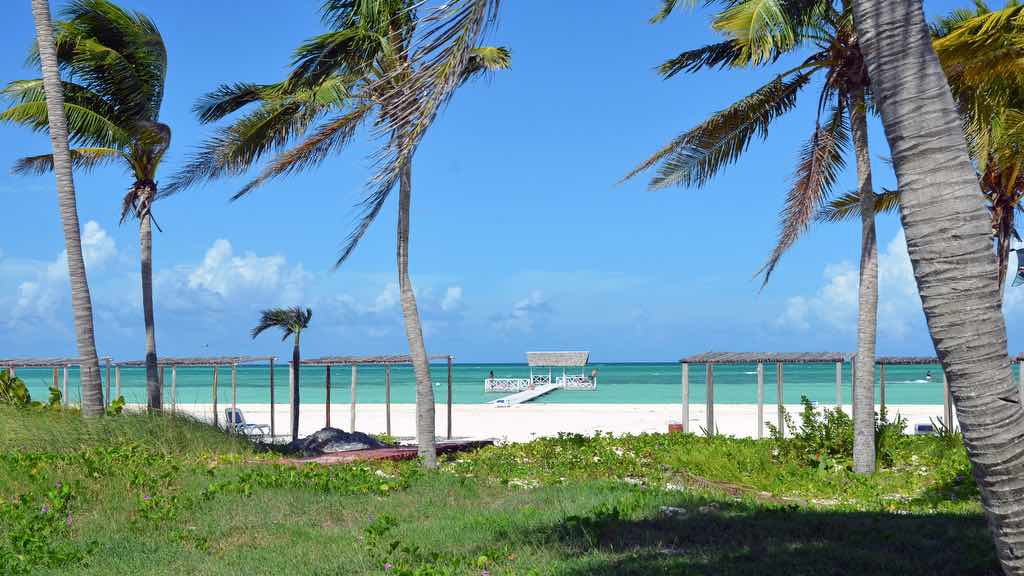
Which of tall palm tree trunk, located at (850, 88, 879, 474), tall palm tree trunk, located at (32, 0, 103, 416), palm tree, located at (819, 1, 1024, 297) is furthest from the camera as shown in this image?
tall palm tree trunk, located at (32, 0, 103, 416)

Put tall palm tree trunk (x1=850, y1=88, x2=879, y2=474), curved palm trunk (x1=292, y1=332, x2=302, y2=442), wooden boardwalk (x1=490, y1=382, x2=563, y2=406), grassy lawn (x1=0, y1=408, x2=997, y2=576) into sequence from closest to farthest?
grassy lawn (x1=0, y1=408, x2=997, y2=576) → tall palm tree trunk (x1=850, y1=88, x2=879, y2=474) → curved palm trunk (x1=292, y1=332, x2=302, y2=442) → wooden boardwalk (x1=490, y1=382, x2=563, y2=406)

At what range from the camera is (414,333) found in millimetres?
12180

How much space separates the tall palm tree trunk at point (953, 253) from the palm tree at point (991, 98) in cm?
424

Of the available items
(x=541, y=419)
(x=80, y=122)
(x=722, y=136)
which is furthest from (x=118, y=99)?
(x=541, y=419)

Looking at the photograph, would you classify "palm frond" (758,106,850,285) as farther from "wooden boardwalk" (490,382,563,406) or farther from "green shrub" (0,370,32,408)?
"wooden boardwalk" (490,382,563,406)

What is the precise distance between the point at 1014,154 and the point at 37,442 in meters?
13.5

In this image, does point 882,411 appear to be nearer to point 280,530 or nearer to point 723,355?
point 723,355

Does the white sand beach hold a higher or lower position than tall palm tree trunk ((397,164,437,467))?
lower

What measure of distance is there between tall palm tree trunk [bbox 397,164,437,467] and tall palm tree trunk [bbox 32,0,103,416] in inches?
179

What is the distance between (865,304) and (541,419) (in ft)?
72.8

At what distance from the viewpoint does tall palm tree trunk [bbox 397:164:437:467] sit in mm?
11914

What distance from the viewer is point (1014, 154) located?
1240cm

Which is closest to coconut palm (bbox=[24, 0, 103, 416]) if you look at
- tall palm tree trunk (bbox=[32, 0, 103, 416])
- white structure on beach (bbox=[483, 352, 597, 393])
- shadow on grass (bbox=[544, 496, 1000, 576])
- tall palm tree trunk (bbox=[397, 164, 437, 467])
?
tall palm tree trunk (bbox=[32, 0, 103, 416])

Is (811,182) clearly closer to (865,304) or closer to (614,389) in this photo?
(865,304)
